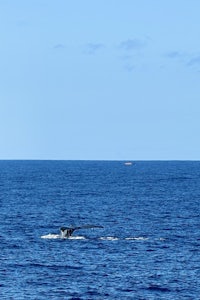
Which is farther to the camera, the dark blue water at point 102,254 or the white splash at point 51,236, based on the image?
the white splash at point 51,236

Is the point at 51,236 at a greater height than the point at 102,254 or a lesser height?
greater

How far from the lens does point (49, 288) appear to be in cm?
7525

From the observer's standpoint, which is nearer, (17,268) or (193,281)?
(193,281)

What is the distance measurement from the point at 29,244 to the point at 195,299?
33.3 metres

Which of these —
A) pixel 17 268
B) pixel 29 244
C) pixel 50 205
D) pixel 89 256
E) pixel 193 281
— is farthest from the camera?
pixel 50 205

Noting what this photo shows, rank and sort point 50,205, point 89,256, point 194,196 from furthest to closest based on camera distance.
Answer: point 194,196 → point 50,205 → point 89,256

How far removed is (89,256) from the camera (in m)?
91.4

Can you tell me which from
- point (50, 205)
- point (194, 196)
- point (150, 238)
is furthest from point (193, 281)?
point (194, 196)

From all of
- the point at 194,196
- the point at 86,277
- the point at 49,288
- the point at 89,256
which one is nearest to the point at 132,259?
the point at 89,256

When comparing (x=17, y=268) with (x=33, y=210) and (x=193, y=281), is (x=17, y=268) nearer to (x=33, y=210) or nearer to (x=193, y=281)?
(x=193, y=281)

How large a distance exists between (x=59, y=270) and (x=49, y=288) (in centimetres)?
791

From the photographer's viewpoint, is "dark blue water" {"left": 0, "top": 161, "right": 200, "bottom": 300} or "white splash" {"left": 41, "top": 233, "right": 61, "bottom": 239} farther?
"white splash" {"left": 41, "top": 233, "right": 61, "bottom": 239}

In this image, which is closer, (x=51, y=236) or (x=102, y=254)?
(x=102, y=254)

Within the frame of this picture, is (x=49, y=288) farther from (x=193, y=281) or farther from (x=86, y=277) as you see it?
(x=193, y=281)
